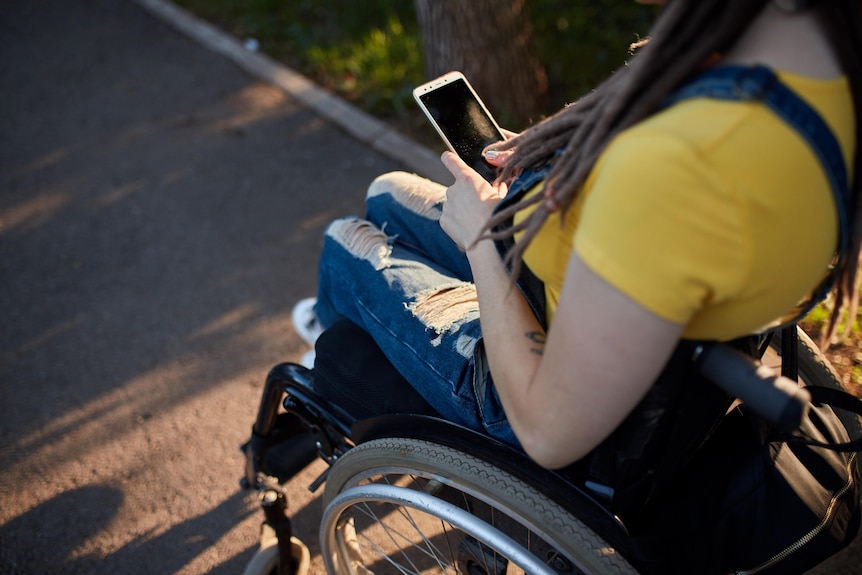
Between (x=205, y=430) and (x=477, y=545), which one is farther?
(x=205, y=430)

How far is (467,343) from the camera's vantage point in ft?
4.48

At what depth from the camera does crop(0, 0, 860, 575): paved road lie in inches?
87.4

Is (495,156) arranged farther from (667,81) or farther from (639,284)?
(639,284)

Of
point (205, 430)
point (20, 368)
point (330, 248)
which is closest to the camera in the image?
point (330, 248)

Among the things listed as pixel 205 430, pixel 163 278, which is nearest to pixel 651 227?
pixel 205 430

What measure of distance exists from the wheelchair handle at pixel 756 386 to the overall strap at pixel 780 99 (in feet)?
0.81

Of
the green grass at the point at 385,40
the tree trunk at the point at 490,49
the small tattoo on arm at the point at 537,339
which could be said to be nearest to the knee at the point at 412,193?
the small tattoo on arm at the point at 537,339

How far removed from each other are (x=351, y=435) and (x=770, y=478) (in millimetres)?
843

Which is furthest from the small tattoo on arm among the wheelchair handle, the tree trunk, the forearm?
the tree trunk

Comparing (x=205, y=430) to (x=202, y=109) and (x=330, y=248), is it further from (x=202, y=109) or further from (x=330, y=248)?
(x=202, y=109)

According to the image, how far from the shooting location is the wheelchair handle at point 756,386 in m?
0.94

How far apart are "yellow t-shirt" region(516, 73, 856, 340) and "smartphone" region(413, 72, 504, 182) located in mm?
605

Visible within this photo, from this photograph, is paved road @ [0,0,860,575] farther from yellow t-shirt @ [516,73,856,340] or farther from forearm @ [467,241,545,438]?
yellow t-shirt @ [516,73,856,340]

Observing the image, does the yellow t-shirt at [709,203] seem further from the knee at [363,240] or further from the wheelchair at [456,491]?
the knee at [363,240]
